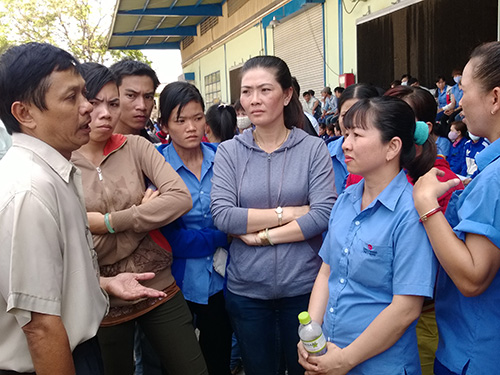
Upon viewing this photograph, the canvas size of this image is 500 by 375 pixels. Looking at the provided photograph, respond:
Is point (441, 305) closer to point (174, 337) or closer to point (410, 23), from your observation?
point (174, 337)

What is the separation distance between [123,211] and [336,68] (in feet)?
38.3

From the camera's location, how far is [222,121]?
13.1 ft

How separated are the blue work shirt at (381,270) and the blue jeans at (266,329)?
1.33ft

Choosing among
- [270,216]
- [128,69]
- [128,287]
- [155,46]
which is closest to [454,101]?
[128,69]

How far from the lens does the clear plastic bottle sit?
162 cm

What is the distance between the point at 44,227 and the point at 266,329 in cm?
131

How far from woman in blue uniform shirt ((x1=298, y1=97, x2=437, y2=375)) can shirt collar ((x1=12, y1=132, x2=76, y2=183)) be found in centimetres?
108

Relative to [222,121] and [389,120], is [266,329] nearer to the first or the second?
[389,120]

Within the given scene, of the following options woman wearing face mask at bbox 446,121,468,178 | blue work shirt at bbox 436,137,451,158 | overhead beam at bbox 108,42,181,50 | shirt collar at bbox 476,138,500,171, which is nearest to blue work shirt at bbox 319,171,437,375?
shirt collar at bbox 476,138,500,171

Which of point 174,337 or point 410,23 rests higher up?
point 410,23

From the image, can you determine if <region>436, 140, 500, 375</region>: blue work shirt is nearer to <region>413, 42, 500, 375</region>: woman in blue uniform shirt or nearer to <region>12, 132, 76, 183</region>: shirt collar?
<region>413, 42, 500, 375</region>: woman in blue uniform shirt

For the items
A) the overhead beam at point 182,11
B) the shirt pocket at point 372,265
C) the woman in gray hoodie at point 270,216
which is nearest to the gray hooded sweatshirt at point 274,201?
the woman in gray hoodie at point 270,216

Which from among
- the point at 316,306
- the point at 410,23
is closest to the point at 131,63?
the point at 316,306

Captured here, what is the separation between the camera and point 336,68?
41.6 feet
